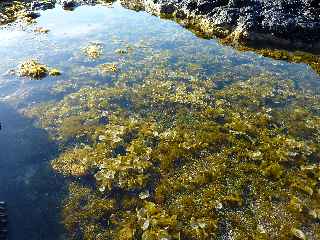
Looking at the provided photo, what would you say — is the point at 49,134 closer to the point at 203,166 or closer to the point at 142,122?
the point at 142,122

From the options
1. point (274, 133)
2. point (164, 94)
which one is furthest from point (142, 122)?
point (274, 133)

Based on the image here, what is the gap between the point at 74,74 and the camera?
16531mm

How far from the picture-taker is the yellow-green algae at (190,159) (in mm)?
9406

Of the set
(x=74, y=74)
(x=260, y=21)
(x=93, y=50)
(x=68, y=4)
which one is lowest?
A: (x=74, y=74)

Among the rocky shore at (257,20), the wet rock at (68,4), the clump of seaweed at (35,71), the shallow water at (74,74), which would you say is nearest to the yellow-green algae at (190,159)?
the shallow water at (74,74)

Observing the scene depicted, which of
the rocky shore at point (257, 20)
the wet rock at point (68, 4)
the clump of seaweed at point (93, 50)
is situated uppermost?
the rocky shore at point (257, 20)

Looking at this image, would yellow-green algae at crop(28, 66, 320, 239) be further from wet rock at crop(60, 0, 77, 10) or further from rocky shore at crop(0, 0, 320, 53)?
wet rock at crop(60, 0, 77, 10)

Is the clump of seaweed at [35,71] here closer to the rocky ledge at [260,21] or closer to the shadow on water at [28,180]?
the shadow on water at [28,180]

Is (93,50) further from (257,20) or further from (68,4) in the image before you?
(257,20)

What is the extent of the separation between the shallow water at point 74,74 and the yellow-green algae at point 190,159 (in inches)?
7.9

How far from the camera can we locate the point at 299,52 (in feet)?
58.3

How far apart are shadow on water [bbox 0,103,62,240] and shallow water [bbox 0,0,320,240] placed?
25 millimetres

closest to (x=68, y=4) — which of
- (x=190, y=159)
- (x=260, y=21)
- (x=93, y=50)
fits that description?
(x=93, y=50)

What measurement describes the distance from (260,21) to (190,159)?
35.3ft
